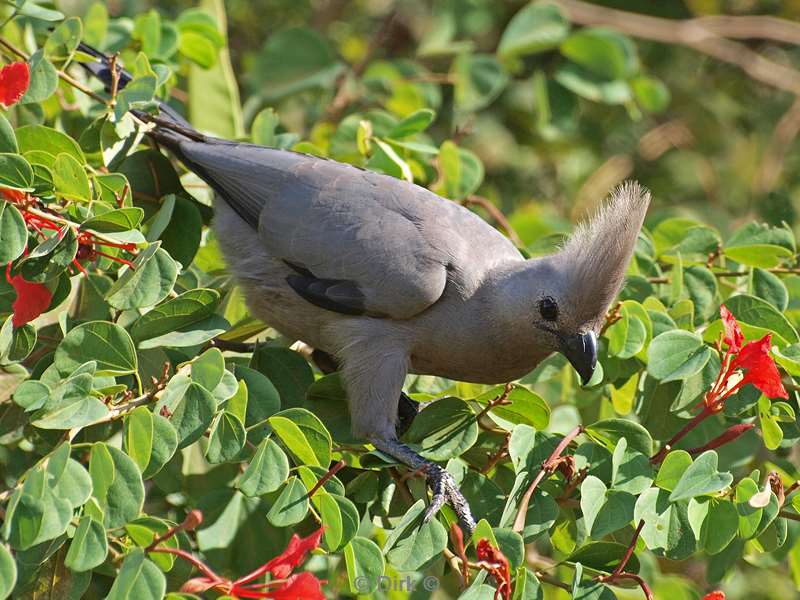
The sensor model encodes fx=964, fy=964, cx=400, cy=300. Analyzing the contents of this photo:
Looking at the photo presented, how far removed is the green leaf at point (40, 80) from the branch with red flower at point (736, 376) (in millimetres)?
1813

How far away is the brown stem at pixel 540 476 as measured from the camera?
86.4 inches

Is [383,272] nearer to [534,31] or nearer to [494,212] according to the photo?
[494,212]

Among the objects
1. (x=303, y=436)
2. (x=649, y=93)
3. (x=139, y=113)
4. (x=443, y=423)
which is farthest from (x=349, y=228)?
(x=649, y=93)

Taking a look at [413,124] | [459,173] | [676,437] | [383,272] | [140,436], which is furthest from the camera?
[459,173]

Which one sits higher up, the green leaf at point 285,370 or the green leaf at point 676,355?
the green leaf at point 676,355

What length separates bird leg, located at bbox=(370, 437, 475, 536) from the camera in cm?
236

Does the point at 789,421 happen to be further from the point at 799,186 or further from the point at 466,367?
the point at 799,186

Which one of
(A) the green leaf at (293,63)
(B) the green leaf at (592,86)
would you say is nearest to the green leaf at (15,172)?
(A) the green leaf at (293,63)

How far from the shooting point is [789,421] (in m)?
2.50

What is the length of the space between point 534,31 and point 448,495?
252cm

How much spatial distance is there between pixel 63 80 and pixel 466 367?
1486 mm

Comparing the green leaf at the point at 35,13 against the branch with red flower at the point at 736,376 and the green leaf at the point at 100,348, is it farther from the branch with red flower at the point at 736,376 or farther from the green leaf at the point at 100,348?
the branch with red flower at the point at 736,376

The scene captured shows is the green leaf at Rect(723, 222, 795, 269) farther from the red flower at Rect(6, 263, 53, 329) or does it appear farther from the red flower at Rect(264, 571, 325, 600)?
the red flower at Rect(6, 263, 53, 329)

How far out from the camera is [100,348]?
2189 millimetres
